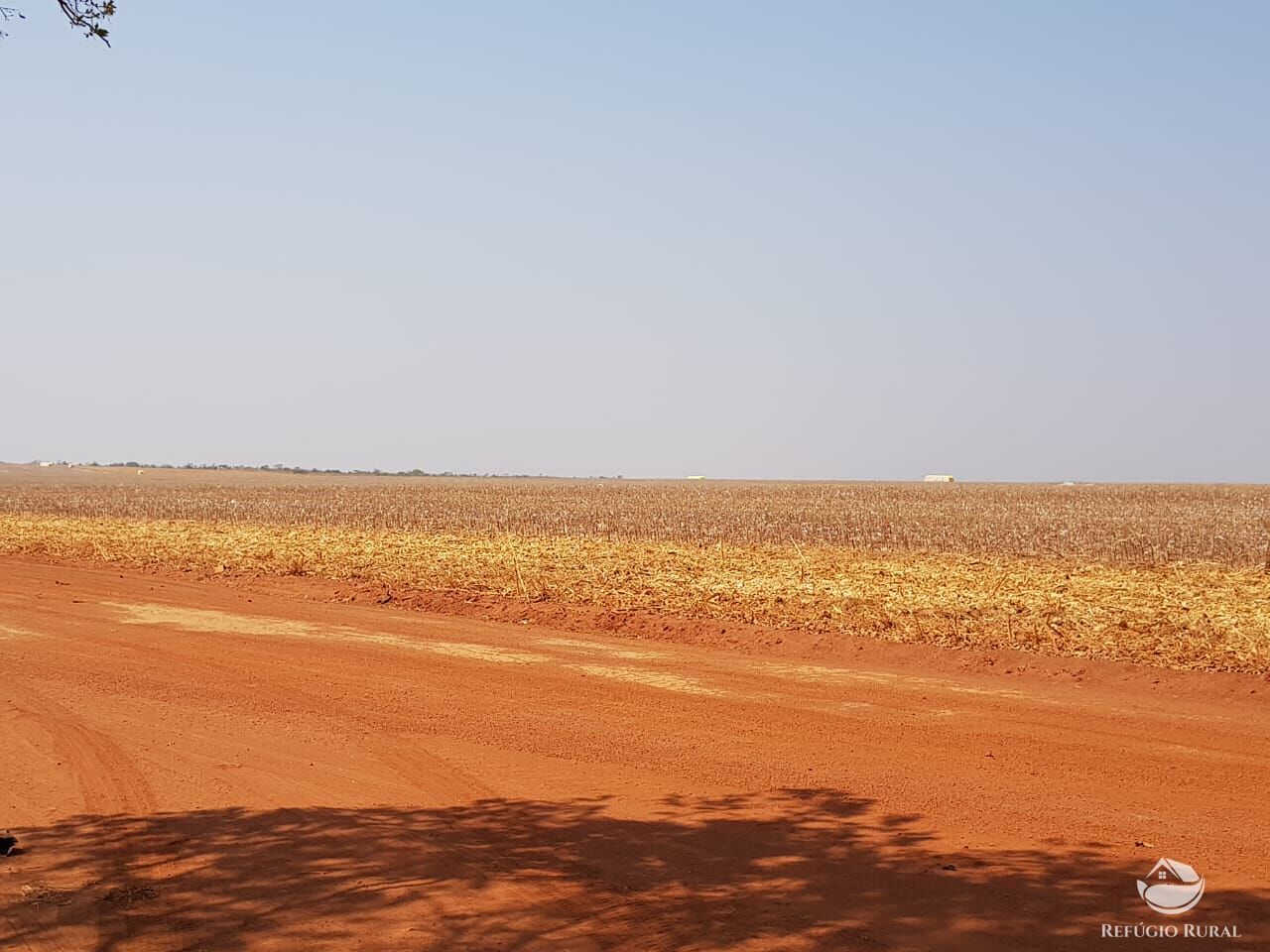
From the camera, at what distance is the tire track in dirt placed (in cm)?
762

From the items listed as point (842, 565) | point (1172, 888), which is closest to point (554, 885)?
point (1172, 888)

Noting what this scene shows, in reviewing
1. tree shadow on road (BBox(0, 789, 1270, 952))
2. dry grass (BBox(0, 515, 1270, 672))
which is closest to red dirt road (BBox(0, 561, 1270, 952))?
tree shadow on road (BBox(0, 789, 1270, 952))

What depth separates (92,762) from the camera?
8.56m

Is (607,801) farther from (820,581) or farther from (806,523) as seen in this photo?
(806,523)

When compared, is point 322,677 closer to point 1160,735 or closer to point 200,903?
point 200,903

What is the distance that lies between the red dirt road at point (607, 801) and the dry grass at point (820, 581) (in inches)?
61.8

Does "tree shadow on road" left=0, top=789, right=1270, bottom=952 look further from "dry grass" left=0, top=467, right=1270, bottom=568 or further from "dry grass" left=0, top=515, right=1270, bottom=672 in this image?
"dry grass" left=0, top=467, right=1270, bottom=568

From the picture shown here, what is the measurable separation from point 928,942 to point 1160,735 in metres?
5.13

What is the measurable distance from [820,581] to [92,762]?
40.7 ft

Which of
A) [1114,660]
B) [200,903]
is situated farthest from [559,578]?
[200,903]

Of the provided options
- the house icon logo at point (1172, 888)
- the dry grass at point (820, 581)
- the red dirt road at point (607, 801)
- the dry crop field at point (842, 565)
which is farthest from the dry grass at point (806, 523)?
the house icon logo at point (1172, 888)

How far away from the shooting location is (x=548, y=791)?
800cm

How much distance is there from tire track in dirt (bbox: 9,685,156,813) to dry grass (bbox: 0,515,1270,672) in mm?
8762

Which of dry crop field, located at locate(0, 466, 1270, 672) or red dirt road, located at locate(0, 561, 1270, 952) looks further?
dry crop field, located at locate(0, 466, 1270, 672)
